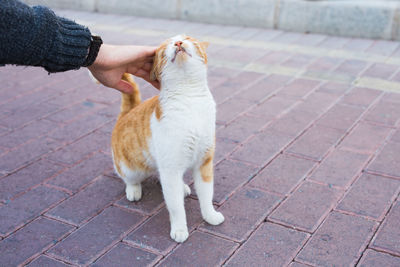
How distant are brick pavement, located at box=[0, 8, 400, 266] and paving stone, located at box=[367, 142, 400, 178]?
1cm

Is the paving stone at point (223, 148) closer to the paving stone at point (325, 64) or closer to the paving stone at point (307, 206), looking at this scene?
the paving stone at point (307, 206)

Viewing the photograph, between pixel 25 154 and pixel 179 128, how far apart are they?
162cm

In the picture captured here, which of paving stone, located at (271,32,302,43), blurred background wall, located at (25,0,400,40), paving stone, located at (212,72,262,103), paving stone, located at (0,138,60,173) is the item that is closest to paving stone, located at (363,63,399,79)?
blurred background wall, located at (25,0,400,40)

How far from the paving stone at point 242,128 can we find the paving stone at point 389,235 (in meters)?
1.26

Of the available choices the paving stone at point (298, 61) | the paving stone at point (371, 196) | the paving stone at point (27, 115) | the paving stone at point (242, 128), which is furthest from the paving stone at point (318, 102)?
the paving stone at point (27, 115)

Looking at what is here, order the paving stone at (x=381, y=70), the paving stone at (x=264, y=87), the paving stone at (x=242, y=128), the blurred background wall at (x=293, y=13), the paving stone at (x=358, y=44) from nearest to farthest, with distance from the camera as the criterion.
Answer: the paving stone at (x=242, y=128) < the paving stone at (x=264, y=87) < the paving stone at (x=381, y=70) < the paving stone at (x=358, y=44) < the blurred background wall at (x=293, y=13)

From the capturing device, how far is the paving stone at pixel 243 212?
2549mm

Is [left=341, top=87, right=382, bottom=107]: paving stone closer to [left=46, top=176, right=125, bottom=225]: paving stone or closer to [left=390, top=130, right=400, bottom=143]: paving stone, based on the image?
[left=390, top=130, right=400, bottom=143]: paving stone

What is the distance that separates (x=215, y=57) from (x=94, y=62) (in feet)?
9.66

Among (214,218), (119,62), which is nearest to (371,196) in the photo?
(214,218)

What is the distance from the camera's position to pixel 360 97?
4117 mm

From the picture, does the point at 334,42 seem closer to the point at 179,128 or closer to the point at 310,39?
the point at 310,39

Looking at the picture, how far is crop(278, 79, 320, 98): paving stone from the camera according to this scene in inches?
168

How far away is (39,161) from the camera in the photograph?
3.33m
